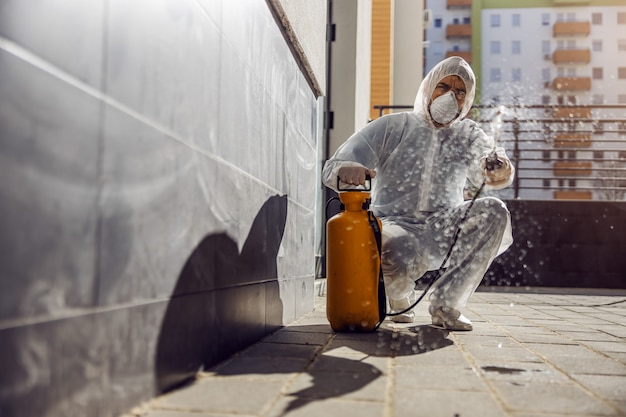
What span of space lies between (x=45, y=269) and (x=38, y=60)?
377mm

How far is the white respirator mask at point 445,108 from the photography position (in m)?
3.30

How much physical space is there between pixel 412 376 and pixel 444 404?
35 cm

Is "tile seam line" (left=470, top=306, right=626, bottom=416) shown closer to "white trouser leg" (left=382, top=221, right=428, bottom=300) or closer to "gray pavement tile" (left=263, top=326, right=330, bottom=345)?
"white trouser leg" (left=382, top=221, right=428, bottom=300)

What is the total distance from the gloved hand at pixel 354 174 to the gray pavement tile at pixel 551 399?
131cm

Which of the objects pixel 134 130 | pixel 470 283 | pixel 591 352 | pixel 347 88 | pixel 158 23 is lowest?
pixel 591 352

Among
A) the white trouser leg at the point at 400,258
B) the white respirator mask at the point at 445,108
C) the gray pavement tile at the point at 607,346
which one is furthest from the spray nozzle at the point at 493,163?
the gray pavement tile at the point at 607,346

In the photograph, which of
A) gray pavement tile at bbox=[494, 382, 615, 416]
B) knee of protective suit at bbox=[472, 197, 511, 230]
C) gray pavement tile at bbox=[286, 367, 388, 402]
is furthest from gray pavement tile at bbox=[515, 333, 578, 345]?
gray pavement tile at bbox=[286, 367, 388, 402]

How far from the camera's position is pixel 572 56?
49594mm

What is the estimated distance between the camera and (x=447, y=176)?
11.0 feet

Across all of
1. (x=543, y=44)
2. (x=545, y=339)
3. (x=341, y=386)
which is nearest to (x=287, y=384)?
(x=341, y=386)

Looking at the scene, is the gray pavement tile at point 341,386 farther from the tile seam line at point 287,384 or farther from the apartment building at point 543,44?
the apartment building at point 543,44

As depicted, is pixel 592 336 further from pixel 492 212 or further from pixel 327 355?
pixel 327 355

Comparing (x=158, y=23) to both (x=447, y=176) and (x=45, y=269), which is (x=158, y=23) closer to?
(x=45, y=269)

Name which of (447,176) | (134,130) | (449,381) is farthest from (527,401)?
(447,176)
